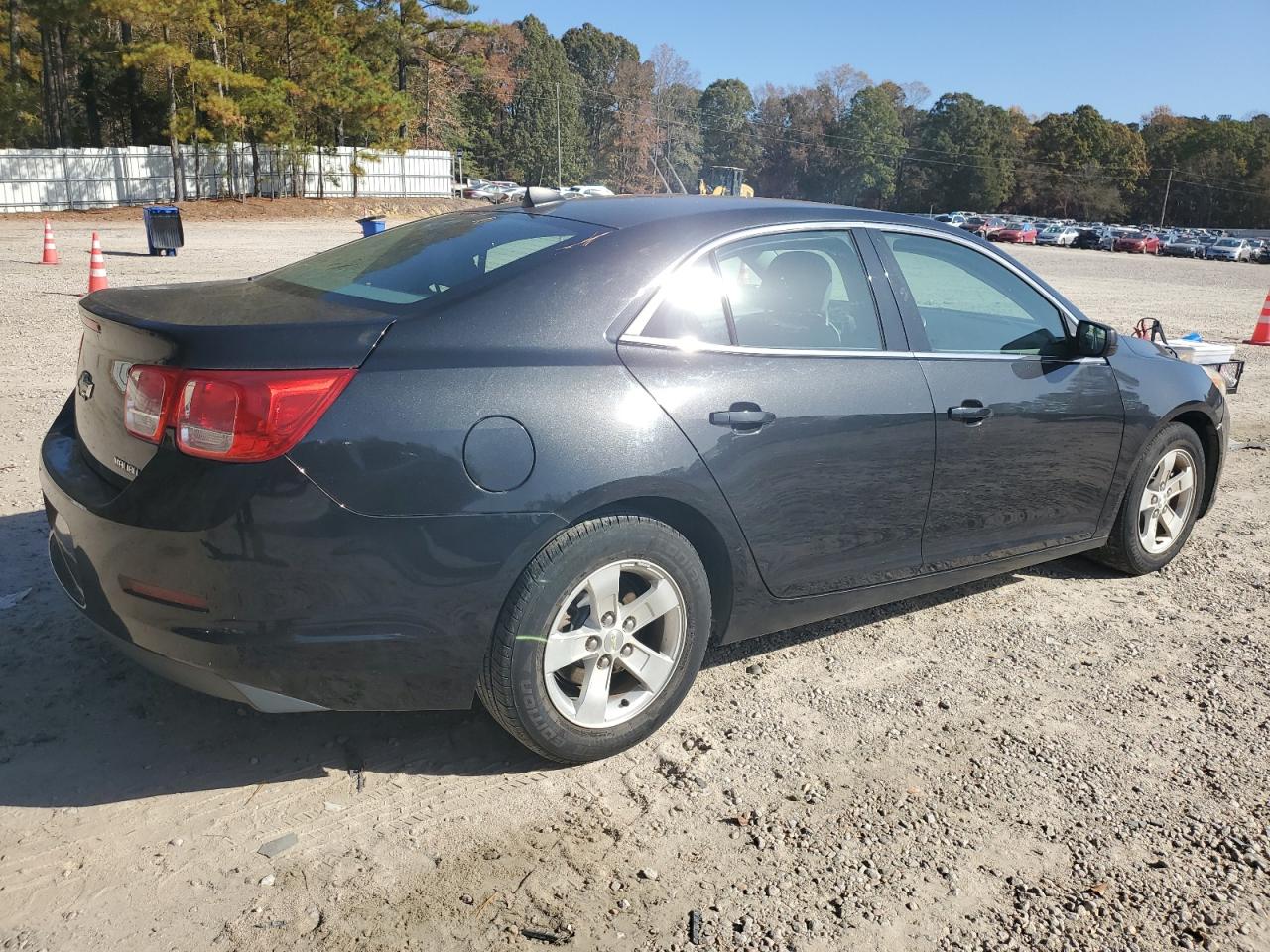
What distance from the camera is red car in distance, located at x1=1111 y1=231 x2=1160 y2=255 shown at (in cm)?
6191

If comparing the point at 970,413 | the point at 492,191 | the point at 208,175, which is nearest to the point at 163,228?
the point at 970,413

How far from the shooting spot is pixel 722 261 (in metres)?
3.42

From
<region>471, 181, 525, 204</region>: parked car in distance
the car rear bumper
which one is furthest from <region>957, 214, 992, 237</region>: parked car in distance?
the car rear bumper

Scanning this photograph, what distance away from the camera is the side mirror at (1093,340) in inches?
168

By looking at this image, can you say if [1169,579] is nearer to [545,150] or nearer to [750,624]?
[750,624]

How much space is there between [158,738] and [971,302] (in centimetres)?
336

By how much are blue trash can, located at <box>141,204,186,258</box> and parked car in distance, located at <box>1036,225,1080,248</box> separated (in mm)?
58031

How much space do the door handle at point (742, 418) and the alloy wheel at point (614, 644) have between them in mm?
497

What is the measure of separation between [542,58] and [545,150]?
12585 millimetres

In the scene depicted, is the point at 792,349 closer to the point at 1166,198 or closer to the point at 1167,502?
the point at 1167,502

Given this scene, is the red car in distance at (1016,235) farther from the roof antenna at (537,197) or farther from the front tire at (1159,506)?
the roof antenna at (537,197)

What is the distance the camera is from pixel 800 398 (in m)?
3.41

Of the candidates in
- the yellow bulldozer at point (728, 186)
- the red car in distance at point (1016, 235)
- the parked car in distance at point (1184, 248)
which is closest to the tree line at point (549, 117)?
the yellow bulldozer at point (728, 186)

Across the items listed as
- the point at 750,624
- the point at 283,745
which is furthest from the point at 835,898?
the point at 283,745
